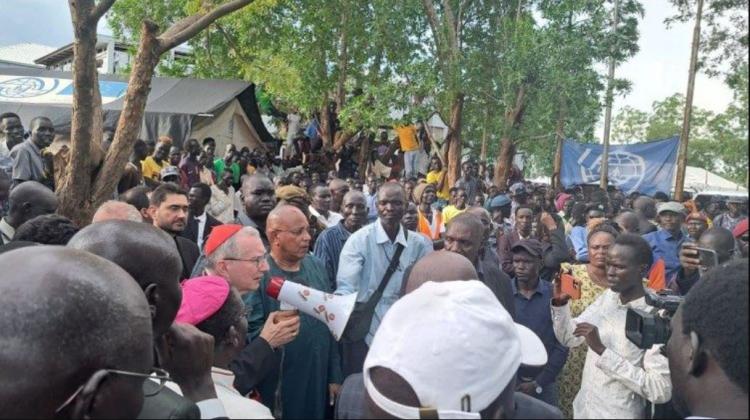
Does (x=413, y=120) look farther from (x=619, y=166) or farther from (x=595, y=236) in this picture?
(x=595, y=236)

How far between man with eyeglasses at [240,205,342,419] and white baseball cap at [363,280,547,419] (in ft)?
6.67

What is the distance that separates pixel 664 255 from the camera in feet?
23.0

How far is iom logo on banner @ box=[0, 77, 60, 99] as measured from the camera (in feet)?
56.9

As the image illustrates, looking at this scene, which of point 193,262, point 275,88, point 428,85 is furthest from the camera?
point 275,88

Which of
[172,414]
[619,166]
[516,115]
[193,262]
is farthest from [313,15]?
[172,414]

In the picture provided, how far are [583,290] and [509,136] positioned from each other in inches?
487

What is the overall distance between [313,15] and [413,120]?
460cm

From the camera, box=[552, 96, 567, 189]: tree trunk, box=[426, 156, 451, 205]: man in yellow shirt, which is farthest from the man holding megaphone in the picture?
box=[426, 156, 451, 205]: man in yellow shirt

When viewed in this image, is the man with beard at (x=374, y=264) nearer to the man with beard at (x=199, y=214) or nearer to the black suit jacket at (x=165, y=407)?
the man with beard at (x=199, y=214)

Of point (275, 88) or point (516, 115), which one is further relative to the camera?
point (275, 88)

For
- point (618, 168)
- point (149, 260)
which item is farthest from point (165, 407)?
point (618, 168)

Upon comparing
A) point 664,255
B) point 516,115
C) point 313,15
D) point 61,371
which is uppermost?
point 313,15

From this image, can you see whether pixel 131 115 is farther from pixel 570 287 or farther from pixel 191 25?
pixel 570 287

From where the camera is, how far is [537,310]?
447 centimetres
